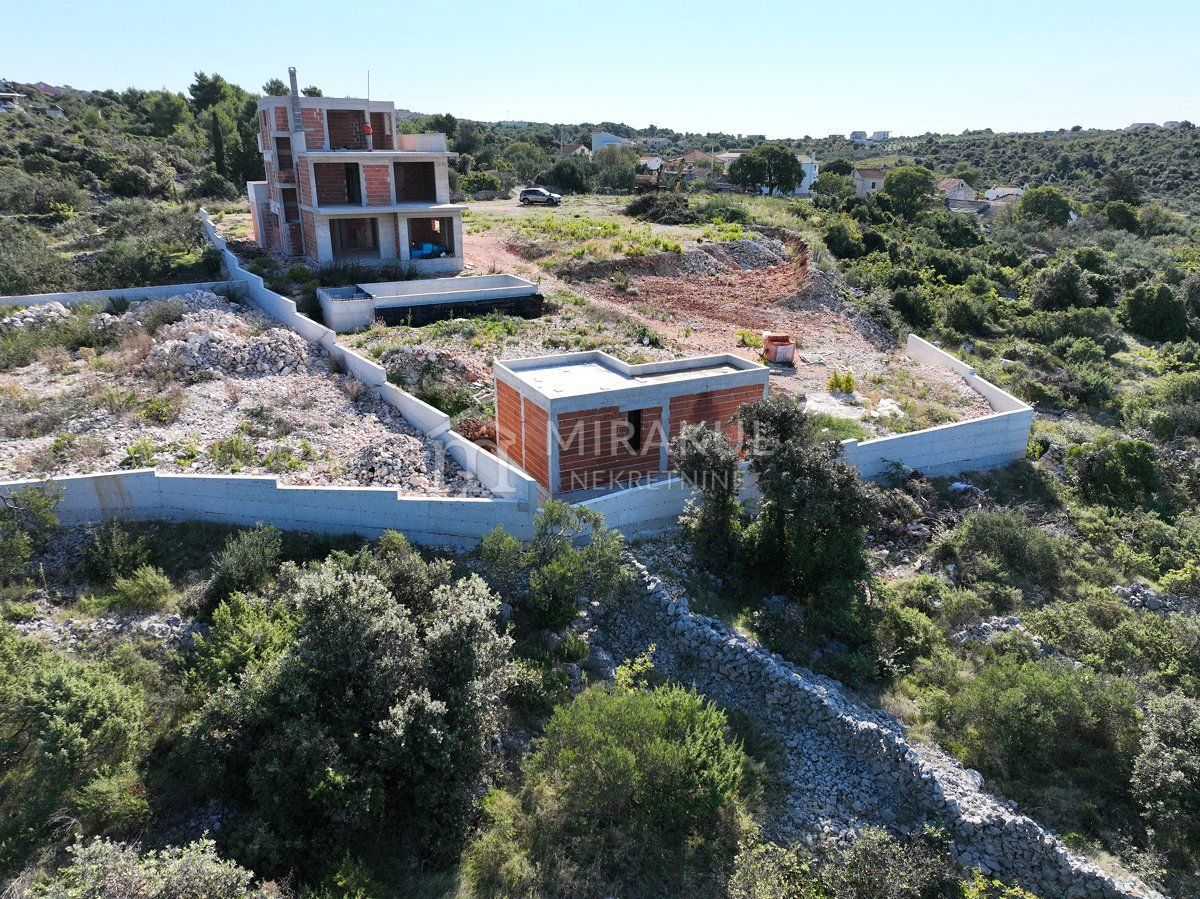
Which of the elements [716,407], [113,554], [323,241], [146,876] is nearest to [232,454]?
[113,554]

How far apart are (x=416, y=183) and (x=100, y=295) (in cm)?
1188

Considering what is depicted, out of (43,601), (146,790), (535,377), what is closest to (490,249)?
(535,377)

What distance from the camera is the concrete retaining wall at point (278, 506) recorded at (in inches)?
464

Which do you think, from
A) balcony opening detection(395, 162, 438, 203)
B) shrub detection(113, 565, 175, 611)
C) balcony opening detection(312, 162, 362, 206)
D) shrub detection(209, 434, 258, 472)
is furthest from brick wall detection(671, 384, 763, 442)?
balcony opening detection(395, 162, 438, 203)

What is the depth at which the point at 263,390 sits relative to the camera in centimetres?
1747

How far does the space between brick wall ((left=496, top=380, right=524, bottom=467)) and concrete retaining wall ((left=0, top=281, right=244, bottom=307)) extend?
14.1 metres

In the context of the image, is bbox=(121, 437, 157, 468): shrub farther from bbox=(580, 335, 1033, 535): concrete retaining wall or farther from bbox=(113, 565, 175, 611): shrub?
bbox=(580, 335, 1033, 535): concrete retaining wall

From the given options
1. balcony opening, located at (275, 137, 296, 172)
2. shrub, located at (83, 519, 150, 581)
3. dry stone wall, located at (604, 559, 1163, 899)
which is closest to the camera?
dry stone wall, located at (604, 559, 1163, 899)

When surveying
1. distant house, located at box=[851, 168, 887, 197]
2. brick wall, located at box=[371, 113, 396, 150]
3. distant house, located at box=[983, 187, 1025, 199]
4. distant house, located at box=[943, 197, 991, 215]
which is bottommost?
distant house, located at box=[943, 197, 991, 215]

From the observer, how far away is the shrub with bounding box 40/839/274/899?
6777 mm

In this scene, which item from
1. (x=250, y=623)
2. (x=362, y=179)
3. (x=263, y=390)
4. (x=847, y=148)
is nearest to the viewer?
(x=250, y=623)

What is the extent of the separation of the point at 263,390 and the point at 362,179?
12.3m

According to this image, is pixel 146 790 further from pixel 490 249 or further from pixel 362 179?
pixel 490 249

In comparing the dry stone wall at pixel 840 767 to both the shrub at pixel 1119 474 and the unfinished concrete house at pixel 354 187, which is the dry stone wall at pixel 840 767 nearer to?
the shrub at pixel 1119 474
